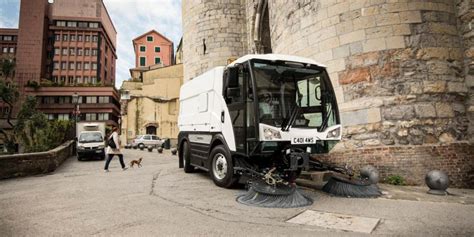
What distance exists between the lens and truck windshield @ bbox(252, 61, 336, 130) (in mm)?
5523

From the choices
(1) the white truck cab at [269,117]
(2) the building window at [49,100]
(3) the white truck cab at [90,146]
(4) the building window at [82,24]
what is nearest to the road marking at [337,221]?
(1) the white truck cab at [269,117]

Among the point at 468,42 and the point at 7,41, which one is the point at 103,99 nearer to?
the point at 7,41

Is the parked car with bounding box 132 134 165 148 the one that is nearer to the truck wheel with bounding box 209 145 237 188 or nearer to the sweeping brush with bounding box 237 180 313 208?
the truck wheel with bounding box 209 145 237 188

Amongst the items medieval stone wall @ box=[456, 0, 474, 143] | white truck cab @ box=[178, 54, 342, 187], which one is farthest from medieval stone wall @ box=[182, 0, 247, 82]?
medieval stone wall @ box=[456, 0, 474, 143]

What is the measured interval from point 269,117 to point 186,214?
92.1 inches

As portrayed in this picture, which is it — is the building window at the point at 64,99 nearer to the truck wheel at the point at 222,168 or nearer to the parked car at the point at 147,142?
the parked car at the point at 147,142


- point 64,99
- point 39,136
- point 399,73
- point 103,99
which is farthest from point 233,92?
point 64,99

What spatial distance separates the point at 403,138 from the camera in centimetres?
711

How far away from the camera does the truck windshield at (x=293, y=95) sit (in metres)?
5.52

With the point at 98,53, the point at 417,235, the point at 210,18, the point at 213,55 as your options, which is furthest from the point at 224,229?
the point at 98,53

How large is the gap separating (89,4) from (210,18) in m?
46.9

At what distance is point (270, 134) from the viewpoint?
17.3ft

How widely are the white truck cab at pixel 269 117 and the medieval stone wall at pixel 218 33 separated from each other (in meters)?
10.6

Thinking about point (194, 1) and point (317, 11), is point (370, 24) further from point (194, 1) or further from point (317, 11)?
point (194, 1)
